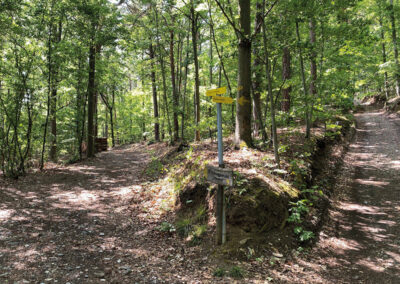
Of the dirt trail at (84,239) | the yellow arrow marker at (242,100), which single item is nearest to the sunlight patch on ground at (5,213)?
the dirt trail at (84,239)

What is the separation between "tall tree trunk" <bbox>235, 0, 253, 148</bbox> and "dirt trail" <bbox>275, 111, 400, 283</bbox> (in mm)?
3065

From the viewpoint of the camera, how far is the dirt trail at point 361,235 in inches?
151

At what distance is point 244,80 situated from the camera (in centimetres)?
671

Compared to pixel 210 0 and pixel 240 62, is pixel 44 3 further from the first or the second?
pixel 240 62

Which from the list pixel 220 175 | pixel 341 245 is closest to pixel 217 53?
pixel 220 175

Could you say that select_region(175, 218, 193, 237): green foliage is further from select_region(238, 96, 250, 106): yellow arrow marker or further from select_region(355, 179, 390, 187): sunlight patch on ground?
select_region(355, 179, 390, 187): sunlight patch on ground

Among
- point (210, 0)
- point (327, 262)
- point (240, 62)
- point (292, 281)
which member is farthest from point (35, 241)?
point (210, 0)

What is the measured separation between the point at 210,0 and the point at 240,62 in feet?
11.0

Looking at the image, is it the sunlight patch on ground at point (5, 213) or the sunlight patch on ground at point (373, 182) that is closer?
the sunlight patch on ground at point (5, 213)

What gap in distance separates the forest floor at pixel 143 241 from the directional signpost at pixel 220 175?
20.1 inches

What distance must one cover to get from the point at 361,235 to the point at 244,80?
460 cm

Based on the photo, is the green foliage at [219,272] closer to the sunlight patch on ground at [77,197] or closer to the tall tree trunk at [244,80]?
the tall tree trunk at [244,80]

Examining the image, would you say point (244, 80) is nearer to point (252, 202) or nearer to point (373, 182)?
point (252, 202)

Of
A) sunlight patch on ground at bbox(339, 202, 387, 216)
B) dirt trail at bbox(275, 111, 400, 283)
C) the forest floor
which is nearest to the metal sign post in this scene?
the forest floor
